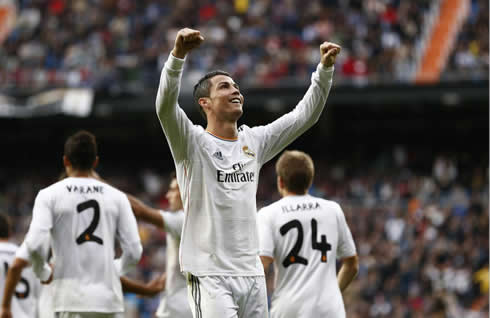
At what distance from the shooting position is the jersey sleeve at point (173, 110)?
190 inches

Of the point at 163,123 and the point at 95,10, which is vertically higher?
the point at 95,10

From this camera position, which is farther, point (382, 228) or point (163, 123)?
point (382, 228)

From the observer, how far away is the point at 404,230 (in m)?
18.1

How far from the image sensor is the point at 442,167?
20875 millimetres

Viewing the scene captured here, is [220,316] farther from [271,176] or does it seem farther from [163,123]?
[271,176]

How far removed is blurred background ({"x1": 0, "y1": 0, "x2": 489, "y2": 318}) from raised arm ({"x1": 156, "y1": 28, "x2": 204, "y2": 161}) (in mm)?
12527

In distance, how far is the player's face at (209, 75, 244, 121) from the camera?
5297 mm

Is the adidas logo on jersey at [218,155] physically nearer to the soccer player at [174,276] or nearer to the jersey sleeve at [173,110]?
the jersey sleeve at [173,110]

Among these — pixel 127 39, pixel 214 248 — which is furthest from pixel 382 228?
pixel 214 248

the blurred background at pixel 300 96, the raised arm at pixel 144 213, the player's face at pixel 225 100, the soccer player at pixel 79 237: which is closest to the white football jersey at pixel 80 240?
the soccer player at pixel 79 237

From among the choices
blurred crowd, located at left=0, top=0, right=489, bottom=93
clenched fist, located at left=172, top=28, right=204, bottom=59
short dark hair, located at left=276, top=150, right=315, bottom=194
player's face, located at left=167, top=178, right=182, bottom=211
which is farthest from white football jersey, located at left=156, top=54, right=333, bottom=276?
blurred crowd, located at left=0, top=0, right=489, bottom=93

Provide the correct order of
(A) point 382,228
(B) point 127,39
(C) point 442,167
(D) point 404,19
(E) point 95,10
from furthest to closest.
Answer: (E) point 95,10 → (B) point 127,39 → (D) point 404,19 → (C) point 442,167 → (A) point 382,228

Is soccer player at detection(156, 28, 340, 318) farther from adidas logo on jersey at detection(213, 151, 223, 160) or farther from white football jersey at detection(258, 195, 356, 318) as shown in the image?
white football jersey at detection(258, 195, 356, 318)

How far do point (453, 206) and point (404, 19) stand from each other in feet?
19.5
